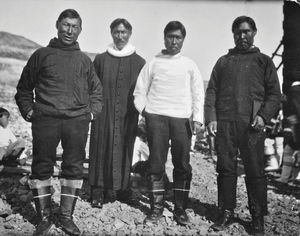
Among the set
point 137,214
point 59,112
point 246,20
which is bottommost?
point 137,214

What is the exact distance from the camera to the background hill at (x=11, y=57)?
12031 millimetres

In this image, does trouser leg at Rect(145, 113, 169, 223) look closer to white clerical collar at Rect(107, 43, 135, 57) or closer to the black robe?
the black robe

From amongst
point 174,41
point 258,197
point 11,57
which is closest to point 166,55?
point 174,41

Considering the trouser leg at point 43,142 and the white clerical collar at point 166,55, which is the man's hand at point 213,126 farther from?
the trouser leg at point 43,142

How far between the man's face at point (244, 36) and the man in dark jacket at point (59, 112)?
1.61 meters

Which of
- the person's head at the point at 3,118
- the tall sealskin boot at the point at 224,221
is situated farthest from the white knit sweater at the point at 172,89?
the person's head at the point at 3,118

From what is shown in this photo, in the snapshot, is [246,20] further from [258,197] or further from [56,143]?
[56,143]

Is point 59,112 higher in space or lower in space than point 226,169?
higher

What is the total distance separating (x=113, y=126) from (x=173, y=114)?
804 mm

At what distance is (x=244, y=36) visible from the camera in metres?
3.34

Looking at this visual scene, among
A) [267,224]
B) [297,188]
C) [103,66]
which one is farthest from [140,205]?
[297,188]

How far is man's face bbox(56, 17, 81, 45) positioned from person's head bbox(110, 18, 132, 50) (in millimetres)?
620

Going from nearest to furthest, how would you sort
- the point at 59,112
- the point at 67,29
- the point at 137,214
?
1. the point at 59,112
2. the point at 67,29
3. the point at 137,214

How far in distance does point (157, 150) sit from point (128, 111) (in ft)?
2.23
